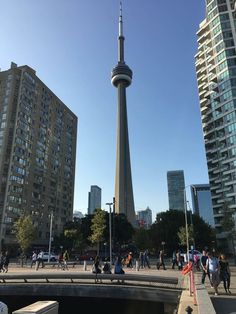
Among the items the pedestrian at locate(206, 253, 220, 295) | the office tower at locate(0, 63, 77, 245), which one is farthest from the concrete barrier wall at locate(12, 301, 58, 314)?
the office tower at locate(0, 63, 77, 245)

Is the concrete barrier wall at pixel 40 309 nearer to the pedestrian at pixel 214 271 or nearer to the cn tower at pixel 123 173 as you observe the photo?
the pedestrian at pixel 214 271

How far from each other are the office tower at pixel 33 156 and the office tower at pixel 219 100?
4743 cm

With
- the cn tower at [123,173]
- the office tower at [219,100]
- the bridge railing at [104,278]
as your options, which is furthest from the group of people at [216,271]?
the cn tower at [123,173]

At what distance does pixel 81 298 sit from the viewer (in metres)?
19.2

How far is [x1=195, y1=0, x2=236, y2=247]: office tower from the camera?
84.3m

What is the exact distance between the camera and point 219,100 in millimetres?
89312

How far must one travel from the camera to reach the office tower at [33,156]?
8606 cm

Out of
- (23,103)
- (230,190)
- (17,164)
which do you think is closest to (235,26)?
(230,190)

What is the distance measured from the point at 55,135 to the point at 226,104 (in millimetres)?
54538

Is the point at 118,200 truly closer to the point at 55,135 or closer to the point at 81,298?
the point at 55,135

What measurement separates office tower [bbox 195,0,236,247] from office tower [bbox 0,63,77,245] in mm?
47434

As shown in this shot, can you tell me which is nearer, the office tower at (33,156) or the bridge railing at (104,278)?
the bridge railing at (104,278)

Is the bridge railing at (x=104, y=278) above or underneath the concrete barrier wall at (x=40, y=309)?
above

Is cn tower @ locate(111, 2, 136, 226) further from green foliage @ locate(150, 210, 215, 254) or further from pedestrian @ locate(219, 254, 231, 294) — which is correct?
pedestrian @ locate(219, 254, 231, 294)
